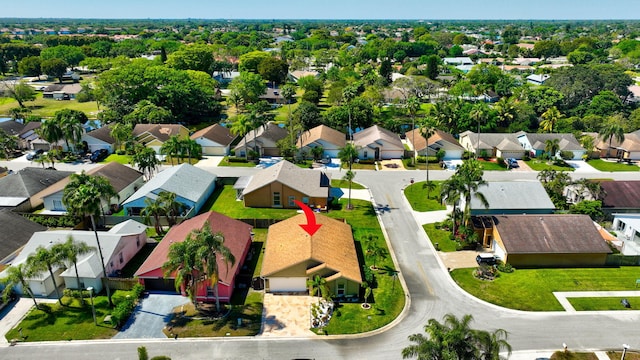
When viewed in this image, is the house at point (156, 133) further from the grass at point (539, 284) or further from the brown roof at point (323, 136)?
the grass at point (539, 284)

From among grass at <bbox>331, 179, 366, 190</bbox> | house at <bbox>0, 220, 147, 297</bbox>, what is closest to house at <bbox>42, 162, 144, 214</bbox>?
house at <bbox>0, 220, 147, 297</bbox>

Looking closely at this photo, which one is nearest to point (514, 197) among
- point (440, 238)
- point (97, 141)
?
point (440, 238)

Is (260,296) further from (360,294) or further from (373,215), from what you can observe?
(373,215)

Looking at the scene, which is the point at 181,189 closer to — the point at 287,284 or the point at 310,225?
the point at 310,225

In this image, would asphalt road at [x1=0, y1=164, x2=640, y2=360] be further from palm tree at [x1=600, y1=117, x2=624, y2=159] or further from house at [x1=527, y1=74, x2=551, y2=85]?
house at [x1=527, y1=74, x2=551, y2=85]

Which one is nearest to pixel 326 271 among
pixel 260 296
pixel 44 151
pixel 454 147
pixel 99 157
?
pixel 260 296

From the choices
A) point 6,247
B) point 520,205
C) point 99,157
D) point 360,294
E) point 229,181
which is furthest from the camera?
point 99,157
